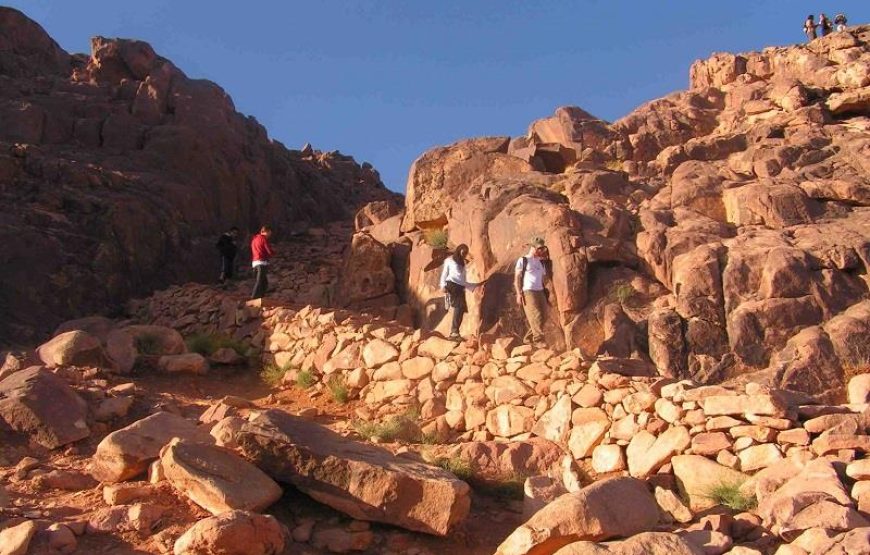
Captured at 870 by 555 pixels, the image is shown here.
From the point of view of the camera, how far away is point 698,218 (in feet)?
52.9

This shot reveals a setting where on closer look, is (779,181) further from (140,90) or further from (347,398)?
(140,90)

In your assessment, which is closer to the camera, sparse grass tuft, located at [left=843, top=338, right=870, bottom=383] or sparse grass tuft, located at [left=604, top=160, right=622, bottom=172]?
sparse grass tuft, located at [left=843, top=338, right=870, bottom=383]

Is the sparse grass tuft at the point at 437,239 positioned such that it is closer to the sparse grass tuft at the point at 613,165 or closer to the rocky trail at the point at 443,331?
the rocky trail at the point at 443,331

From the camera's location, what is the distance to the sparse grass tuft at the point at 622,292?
47.3ft

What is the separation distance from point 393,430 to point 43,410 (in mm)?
3635

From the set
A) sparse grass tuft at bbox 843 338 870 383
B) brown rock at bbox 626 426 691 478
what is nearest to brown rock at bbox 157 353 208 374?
brown rock at bbox 626 426 691 478

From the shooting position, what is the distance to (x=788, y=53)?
76.7ft

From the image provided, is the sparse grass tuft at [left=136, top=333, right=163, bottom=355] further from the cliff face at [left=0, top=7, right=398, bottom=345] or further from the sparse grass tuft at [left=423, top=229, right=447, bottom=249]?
the sparse grass tuft at [left=423, top=229, right=447, bottom=249]

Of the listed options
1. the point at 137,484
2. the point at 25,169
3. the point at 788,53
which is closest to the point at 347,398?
the point at 137,484

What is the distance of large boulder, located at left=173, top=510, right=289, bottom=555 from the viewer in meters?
5.52

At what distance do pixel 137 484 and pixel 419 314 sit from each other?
10.9 m

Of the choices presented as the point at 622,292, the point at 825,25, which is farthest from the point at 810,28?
the point at 622,292

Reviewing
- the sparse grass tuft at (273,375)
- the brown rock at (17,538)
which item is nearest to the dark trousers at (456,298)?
the sparse grass tuft at (273,375)

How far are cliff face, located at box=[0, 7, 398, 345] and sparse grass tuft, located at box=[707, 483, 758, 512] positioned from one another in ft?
46.4
